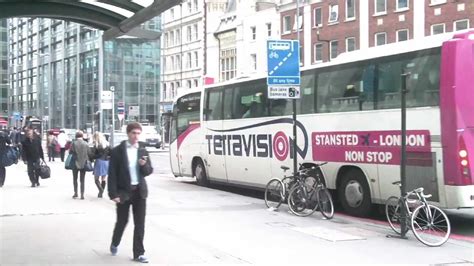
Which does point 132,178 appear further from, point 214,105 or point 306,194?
point 214,105

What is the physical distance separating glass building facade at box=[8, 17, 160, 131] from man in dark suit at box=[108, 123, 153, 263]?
7729 cm

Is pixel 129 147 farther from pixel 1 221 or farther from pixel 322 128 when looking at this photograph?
pixel 322 128

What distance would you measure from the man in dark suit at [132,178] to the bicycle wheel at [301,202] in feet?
17.8

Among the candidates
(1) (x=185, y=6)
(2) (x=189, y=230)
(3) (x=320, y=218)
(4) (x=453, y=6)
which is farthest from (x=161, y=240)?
(1) (x=185, y=6)

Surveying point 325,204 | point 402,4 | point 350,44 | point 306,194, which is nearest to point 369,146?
point 325,204

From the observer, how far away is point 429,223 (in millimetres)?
9570

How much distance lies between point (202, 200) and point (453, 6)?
1336 inches

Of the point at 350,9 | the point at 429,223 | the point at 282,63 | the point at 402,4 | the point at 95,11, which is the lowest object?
the point at 429,223

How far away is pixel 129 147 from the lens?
24.5 feet

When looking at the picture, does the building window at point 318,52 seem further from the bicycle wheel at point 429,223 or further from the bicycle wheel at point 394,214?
the bicycle wheel at point 429,223

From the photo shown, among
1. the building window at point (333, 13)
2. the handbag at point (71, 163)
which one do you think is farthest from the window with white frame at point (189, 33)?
the handbag at point (71, 163)

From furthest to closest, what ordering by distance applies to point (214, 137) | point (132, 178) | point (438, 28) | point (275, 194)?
point (438, 28)
point (214, 137)
point (275, 194)
point (132, 178)

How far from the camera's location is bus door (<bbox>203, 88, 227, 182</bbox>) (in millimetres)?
Result: 17828

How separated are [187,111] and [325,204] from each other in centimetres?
917
